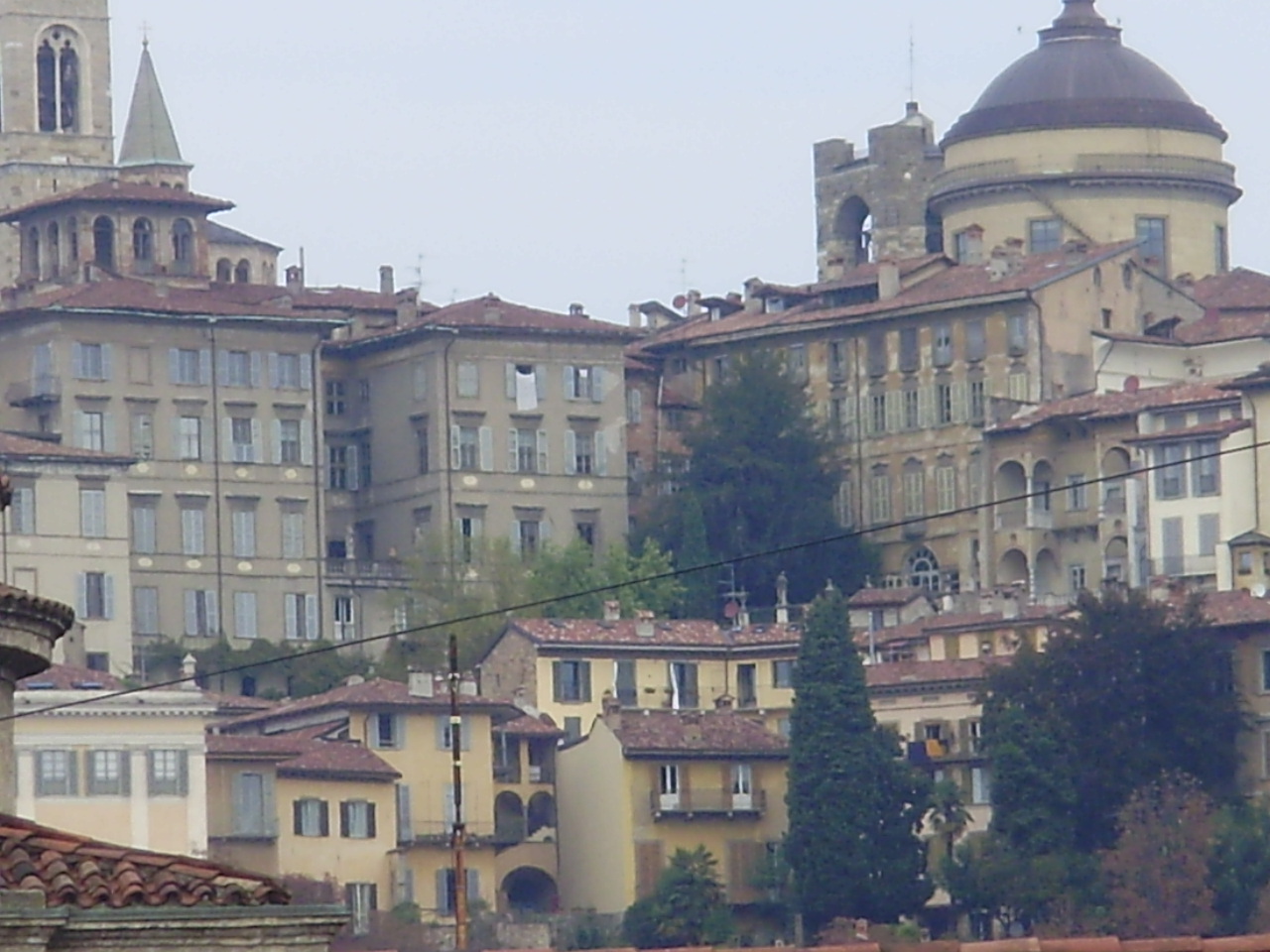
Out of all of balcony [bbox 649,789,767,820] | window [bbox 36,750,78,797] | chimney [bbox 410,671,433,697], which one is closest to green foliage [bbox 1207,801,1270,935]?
balcony [bbox 649,789,767,820]

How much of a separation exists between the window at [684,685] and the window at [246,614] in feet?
34.0

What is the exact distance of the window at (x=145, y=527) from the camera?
125562 millimetres

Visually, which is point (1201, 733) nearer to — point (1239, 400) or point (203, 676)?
point (1239, 400)

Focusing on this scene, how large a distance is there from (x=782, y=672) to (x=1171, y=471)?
9.75 metres

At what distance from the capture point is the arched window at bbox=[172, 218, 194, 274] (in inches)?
5330

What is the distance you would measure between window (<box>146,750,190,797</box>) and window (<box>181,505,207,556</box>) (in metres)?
17.6

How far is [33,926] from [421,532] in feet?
379

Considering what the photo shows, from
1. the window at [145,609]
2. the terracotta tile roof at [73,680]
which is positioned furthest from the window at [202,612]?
the terracotta tile roof at [73,680]

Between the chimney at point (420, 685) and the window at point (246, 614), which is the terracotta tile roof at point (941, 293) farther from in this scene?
the chimney at point (420, 685)

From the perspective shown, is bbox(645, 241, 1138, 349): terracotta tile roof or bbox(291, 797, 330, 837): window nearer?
bbox(291, 797, 330, 837): window

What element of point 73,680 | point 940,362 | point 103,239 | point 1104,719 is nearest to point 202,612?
point 103,239

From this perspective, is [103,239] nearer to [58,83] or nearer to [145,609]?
[145,609]

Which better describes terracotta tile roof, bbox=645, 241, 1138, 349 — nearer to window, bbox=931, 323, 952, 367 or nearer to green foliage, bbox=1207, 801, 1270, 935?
window, bbox=931, 323, 952, 367

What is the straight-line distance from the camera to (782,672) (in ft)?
398
